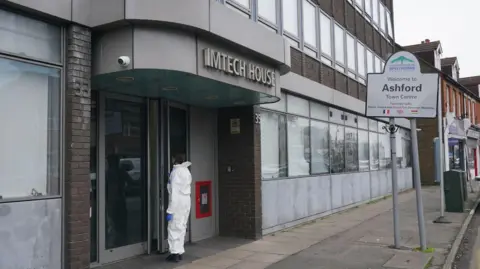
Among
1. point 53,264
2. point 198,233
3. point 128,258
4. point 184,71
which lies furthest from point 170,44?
point 198,233

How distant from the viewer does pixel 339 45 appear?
15227 millimetres

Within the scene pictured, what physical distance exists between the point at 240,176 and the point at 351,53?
8884mm

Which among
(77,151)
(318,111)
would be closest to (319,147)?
(318,111)

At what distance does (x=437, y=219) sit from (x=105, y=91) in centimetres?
959

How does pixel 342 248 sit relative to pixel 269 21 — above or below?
below

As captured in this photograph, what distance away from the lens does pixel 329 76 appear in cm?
1400

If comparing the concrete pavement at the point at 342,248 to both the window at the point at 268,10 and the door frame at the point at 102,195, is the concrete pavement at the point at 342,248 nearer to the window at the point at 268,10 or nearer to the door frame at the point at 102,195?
the door frame at the point at 102,195

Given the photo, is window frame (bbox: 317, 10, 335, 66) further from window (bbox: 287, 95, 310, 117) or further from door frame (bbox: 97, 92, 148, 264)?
door frame (bbox: 97, 92, 148, 264)

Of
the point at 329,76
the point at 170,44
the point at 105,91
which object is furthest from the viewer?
the point at 329,76

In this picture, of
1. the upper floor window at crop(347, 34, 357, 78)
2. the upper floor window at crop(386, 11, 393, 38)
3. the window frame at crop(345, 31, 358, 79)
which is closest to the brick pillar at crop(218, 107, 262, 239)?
the window frame at crop(345, 31, 358, 79)

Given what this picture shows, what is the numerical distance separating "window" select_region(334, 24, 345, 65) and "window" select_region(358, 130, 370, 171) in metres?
2.99

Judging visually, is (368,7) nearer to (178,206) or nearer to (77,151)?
(178,206)

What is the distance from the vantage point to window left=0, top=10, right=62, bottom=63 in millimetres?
5250

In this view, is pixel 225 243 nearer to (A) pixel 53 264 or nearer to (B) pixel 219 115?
(B) pixel 219 115
